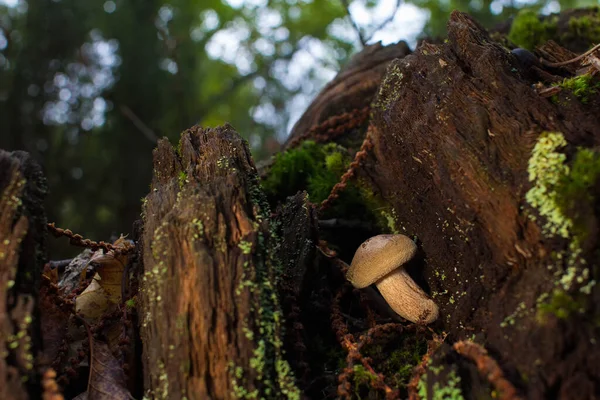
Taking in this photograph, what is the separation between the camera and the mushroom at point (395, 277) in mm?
1961

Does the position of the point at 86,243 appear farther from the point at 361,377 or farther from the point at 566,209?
the point at 566,209

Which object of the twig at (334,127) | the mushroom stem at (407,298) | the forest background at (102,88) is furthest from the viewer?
the forest background at (102,88)

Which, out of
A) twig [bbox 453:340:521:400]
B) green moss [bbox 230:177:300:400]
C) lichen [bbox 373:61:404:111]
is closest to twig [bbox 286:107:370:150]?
lichen [bbox 373:61:404:111]

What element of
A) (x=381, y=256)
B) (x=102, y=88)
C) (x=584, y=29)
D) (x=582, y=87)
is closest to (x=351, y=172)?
(x=381, y=256)

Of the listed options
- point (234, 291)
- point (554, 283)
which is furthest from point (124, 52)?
point (554, 283)

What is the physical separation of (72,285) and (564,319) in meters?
2.01

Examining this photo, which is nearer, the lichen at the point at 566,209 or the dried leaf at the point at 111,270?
the lichen at the point at 566,209

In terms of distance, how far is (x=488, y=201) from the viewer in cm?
165

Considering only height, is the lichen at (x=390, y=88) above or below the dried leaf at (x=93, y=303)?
above

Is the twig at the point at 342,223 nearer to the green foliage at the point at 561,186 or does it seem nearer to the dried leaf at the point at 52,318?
the green foliage at the point at 561,186

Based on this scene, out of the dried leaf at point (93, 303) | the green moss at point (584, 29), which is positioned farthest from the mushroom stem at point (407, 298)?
the green moss at point (584, 29)

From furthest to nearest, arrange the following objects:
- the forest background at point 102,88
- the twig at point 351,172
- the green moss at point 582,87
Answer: the forest background at point 102,88 < the twig at point 351,172 < the green moss at point 582,87

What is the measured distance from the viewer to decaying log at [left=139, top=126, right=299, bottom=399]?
1.42m

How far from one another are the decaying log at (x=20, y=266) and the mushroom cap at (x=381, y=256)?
→ 3.83ft
